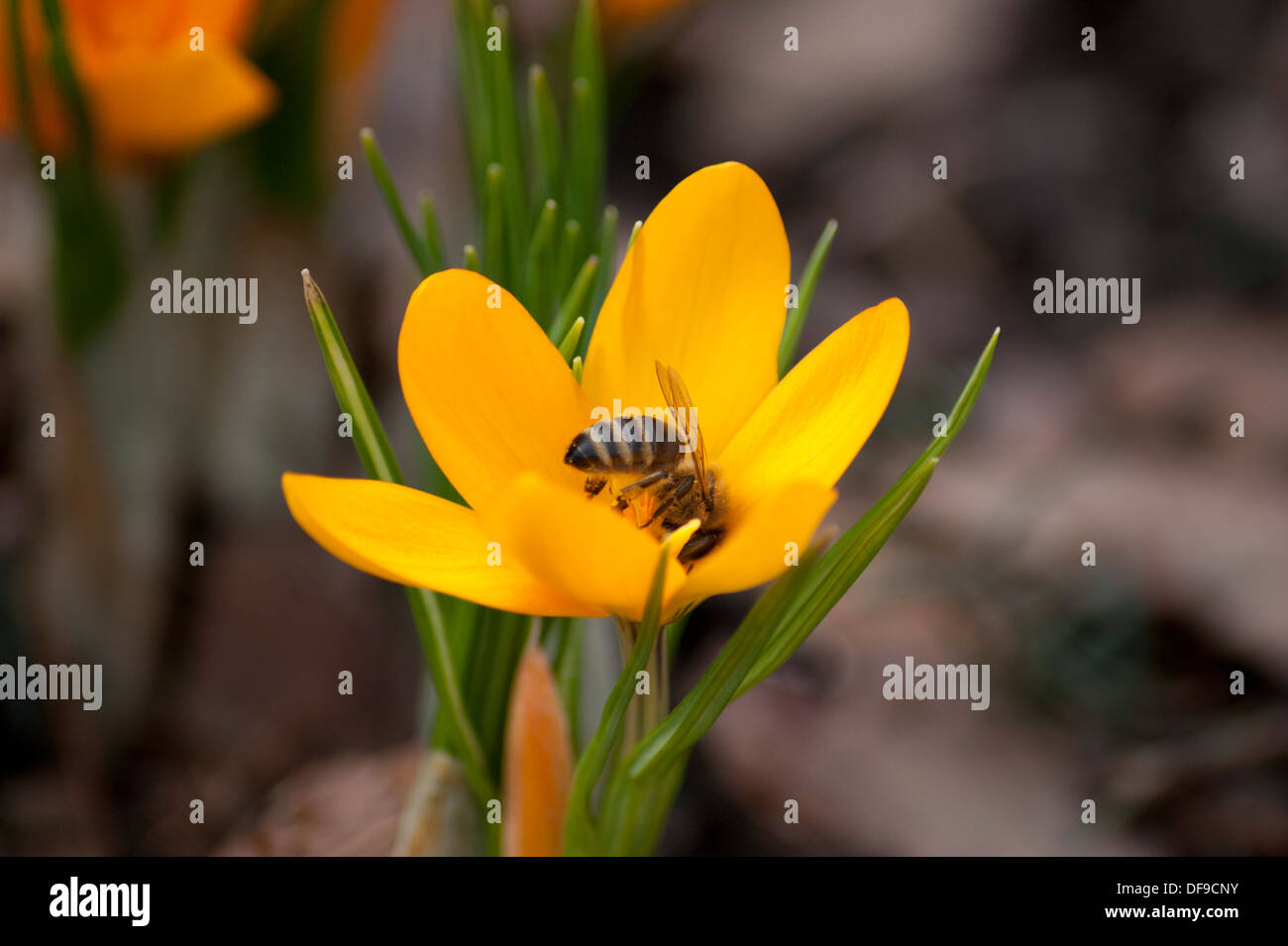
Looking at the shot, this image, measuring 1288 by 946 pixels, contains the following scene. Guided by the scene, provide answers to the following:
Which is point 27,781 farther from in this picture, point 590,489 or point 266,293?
point 590,489

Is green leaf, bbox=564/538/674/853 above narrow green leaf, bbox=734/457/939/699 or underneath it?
underneath

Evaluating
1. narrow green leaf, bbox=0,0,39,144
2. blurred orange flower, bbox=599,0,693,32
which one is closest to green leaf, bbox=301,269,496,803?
narrow green leaf, bbox=0,0,39,144

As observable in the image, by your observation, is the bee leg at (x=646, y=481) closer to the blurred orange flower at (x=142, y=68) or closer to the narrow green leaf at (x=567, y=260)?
the narrow green leaf at (x=567, y=260)

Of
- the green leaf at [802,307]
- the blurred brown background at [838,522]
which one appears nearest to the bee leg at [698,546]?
the green leaf at [802,307]

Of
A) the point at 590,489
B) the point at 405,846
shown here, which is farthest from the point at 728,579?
the point at 405,846

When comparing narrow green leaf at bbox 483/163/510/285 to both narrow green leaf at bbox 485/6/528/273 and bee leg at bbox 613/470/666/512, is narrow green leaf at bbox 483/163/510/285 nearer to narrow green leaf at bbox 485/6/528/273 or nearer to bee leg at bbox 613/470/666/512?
narrow green leaf at bbox 485/6/528/273

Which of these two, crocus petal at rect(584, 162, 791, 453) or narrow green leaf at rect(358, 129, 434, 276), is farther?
narrow green leaf at rect(358, 129, 434, 276)
